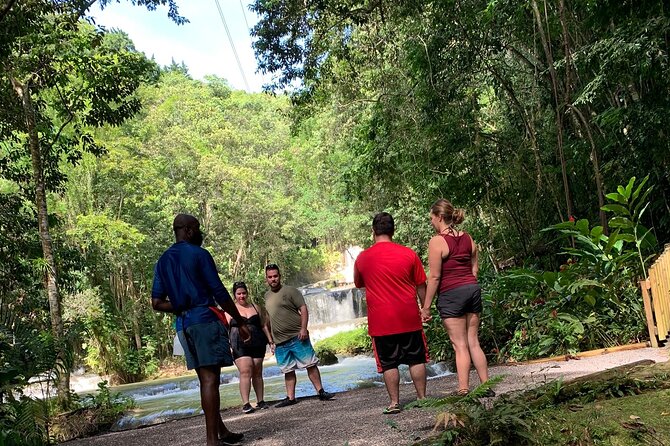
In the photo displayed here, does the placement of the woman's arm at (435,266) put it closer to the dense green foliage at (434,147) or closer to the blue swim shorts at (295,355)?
the blue swim shorts at (295,355)

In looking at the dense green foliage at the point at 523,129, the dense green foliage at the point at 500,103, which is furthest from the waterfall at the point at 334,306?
the dense green foliage at the point at 500,103

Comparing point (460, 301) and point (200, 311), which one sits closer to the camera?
point (200, 311)

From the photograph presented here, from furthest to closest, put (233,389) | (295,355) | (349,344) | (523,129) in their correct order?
(349,344), (233,389), (523,129), (295,355)

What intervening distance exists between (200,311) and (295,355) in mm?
2806

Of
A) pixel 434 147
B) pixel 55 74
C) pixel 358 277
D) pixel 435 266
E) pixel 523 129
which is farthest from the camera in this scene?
pixel 523 129

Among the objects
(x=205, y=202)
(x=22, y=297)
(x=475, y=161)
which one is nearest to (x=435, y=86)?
(x=475, y=161)

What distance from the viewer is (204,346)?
427cm

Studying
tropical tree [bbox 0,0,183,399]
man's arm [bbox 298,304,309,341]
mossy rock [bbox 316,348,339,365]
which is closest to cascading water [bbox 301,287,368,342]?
mossy rock [bbox 316,348,339,365]

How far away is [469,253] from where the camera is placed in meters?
4.95

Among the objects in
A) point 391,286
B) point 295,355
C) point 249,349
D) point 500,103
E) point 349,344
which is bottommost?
point 349,344

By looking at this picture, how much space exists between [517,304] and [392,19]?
769 centimetres

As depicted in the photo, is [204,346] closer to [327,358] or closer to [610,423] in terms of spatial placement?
[610,423]

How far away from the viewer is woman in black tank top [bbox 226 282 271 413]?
688cm

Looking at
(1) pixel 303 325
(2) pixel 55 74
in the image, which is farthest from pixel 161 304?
(2) pixel 55 74
